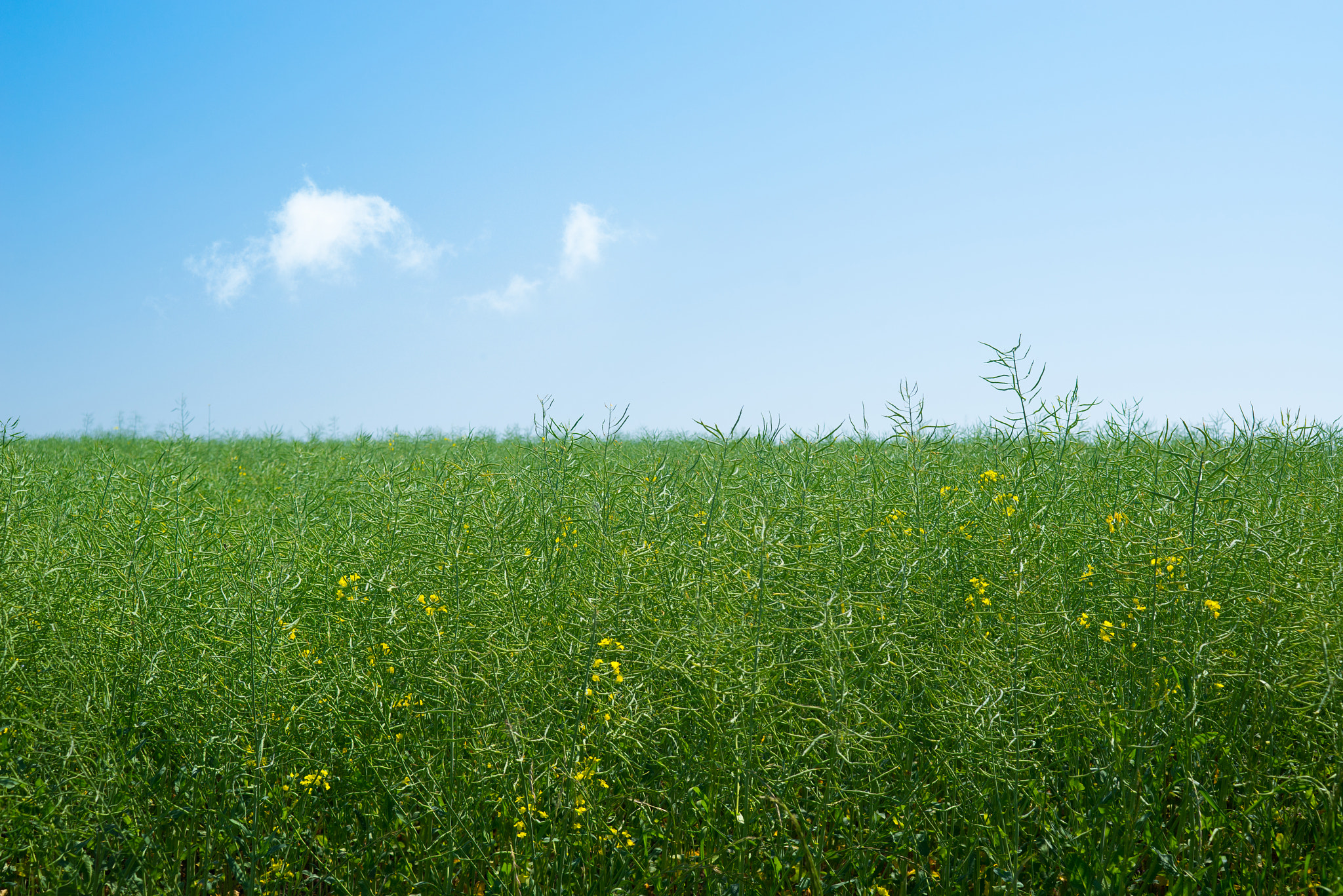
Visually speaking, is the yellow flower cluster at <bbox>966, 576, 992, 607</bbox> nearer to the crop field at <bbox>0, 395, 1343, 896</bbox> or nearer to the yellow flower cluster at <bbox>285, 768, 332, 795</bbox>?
the crop field at <bbox>0, 395, 1343, 896</bbox>

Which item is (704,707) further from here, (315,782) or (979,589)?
(315,782)

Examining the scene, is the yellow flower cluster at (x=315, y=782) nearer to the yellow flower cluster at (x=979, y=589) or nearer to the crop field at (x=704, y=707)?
the crop field at (x=704, y=707)

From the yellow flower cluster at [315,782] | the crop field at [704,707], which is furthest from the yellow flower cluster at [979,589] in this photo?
the yellow flower cluster at [315,782]

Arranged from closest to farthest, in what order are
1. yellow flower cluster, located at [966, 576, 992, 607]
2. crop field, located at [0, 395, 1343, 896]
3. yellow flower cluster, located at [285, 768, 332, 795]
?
crop field, located at [0, 395, 1343, 896]
yellow flower cluster, located at [285, 768, 332, 795]
yellow flower cluster, located at [966, 576, 992, 607]

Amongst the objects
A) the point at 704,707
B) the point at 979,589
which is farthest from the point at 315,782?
the point at 979,589

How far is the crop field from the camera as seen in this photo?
9.14 feet

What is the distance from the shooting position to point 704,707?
2846 mm

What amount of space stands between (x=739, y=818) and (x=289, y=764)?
1.82 metres

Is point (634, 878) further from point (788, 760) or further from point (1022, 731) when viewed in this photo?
point (1022, 731)

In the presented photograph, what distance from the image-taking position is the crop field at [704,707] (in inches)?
110

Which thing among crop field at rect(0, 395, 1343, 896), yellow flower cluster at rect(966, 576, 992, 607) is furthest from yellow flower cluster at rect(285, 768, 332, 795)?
yellow flower cluster at rect(966, 576, 992, 607)

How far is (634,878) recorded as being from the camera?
305cm

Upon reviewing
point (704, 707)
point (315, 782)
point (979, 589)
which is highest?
point (979, 589)

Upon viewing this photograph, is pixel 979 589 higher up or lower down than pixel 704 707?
higher up
